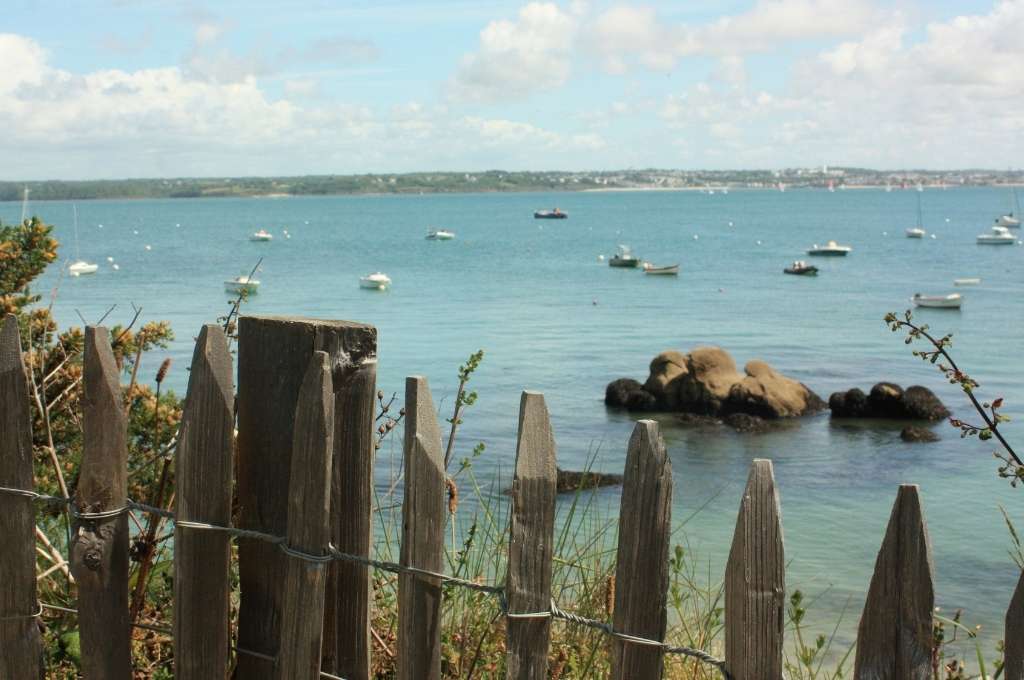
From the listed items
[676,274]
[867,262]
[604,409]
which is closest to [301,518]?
[604,409]

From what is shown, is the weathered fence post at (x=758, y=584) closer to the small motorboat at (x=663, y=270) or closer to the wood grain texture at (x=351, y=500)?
the wood grain texture at (x=351, y=500)

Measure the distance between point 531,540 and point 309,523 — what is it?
56 cm

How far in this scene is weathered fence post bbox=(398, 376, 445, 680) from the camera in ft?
8.16

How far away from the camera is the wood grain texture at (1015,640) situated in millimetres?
1988

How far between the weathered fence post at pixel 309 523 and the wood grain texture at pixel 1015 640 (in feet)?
4.81

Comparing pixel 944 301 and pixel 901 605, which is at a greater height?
pixel 901 605

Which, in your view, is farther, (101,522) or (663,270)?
(663,270)

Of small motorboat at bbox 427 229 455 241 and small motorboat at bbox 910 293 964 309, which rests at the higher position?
small motorboat at bbox 427 229 455 241

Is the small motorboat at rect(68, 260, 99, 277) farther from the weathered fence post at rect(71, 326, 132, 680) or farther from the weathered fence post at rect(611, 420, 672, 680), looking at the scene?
the weathered fence post at rect(611, 420, 672, 680)

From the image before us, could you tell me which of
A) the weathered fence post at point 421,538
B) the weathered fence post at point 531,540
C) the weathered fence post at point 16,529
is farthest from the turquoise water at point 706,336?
the weathered fence post at point 531,540

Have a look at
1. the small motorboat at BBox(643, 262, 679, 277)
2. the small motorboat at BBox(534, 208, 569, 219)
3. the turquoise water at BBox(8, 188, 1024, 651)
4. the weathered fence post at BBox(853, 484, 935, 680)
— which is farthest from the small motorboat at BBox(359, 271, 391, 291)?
the small motorboat at BBox(534, 208, 569, 219)

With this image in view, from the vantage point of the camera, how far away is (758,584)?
2145 mm

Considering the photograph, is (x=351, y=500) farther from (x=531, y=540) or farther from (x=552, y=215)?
(x=552, y=215)

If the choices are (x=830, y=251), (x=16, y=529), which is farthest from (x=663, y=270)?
(x=16, y=529)
